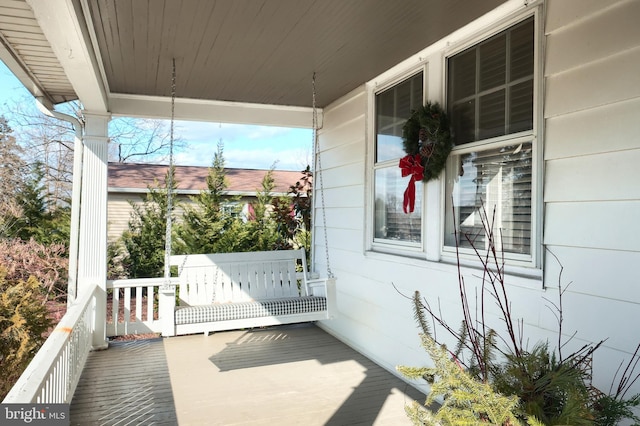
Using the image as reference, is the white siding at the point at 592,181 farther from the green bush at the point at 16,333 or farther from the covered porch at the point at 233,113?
the green bush at the point at 16,333

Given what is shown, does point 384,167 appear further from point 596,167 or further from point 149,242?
point 149,242

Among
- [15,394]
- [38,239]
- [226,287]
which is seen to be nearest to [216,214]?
[226,287]

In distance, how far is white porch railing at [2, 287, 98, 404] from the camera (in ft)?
5.82

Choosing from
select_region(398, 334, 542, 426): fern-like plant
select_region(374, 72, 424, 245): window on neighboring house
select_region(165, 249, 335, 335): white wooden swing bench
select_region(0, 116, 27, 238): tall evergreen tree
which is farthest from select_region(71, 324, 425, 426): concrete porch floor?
select_region(0, 116, 27, 238): tall evergreen tree

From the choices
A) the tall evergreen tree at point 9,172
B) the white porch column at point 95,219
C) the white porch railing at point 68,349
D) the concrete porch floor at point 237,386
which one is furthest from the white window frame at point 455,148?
the tall evergreen tree at point 9,172

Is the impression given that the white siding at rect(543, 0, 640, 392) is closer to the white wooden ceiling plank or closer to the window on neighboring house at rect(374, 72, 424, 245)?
the window on neighboring house at rect(374, 72, 424, 245)

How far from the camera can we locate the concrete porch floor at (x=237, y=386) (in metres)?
2.83

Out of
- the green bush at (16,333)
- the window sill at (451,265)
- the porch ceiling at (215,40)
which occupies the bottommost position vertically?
the green bush at (16,333)

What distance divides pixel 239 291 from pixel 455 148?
256 centimetres

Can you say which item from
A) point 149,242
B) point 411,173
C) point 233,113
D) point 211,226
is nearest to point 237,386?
point 411,173

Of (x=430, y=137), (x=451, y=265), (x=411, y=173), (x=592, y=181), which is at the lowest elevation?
(x=451, y=265)

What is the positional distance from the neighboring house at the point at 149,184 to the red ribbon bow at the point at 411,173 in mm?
5375

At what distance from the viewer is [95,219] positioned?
14.1ft

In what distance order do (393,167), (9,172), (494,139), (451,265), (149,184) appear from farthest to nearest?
1. (149,184)
2. (9,172)
3. (393,167)
4. (451,265)
5. (494,139)
